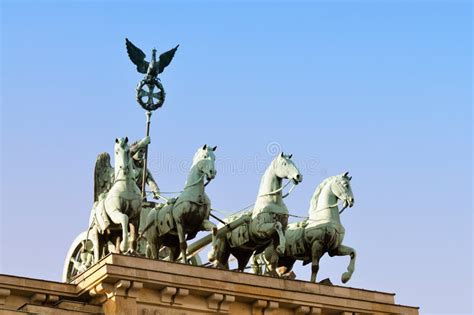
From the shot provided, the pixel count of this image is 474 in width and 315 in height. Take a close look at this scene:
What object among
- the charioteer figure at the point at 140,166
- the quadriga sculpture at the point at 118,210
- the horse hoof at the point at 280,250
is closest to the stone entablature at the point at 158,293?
the horse hoof at the point at 280,250

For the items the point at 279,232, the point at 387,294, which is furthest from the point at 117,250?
the point at 387,294

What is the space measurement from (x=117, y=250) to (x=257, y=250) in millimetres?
3413

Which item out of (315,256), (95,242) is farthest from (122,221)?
(315,256)

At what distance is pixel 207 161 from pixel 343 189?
11.1 ft

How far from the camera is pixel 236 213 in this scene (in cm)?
3347

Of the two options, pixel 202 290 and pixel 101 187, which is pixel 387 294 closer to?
pixel 202 290

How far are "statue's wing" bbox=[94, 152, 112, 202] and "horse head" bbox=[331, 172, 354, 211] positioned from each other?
203 inches

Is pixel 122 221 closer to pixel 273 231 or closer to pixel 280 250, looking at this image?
pixel 273 231

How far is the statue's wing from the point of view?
1337 inches

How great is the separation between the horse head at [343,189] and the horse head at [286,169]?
3.76 feet

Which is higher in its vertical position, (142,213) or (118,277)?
(142,213)

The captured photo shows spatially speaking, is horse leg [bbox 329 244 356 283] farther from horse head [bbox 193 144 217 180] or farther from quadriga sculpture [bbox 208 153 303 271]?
horse head [bbox 193 144 217 180]

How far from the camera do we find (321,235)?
32969 mm

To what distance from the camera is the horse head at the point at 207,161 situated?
105 ft
